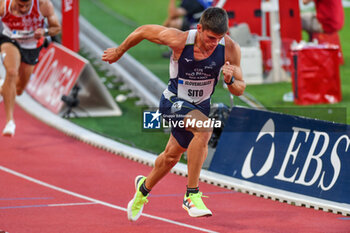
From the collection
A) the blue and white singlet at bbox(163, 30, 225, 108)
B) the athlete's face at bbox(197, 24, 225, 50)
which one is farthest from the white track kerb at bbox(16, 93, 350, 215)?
the athlete's face at bbox(197, 24, 225, 50)

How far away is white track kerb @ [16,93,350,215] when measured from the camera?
29.0ft

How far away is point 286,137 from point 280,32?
23.0 feet

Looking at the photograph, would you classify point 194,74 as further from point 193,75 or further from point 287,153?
point 287,153

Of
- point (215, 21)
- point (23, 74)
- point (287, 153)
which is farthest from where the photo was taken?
point (23, 74)

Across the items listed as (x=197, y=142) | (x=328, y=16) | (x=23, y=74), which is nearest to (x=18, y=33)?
(x=23, y=74)

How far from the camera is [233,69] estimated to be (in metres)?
6.95

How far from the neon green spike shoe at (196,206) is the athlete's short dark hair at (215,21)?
166 centimetres

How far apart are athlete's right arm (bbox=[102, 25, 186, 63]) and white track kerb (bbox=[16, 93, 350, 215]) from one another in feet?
9.17

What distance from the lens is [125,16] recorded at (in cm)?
2373

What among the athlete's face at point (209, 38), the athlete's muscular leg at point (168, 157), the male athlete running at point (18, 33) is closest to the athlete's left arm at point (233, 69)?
the athlete's face at point (209, 38)

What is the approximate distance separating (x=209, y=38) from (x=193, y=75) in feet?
1.54

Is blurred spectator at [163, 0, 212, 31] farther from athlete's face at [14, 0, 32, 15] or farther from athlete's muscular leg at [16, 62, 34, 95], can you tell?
athlete's face at [14, 0, 32, 15]

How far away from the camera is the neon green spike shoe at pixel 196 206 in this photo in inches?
288

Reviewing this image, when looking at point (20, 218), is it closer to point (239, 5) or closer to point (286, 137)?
point (286, 137)
